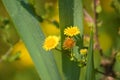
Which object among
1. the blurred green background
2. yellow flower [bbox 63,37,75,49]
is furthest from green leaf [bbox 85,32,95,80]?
the blurred green background

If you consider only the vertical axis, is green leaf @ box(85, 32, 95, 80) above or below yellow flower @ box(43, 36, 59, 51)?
below

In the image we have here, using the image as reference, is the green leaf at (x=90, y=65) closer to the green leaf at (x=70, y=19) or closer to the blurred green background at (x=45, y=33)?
the green leaf at (x=70, y=19)

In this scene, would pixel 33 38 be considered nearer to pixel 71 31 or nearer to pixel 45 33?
pixel 71 31

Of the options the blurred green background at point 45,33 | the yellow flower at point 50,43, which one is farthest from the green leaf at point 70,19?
the blurred green background at point 45,33

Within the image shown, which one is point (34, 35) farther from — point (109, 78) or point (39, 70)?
point (109, 78)

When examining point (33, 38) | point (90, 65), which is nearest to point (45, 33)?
point (33, 38)

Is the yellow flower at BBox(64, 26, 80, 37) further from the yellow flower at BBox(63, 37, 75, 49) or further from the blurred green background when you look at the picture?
the blurred green background

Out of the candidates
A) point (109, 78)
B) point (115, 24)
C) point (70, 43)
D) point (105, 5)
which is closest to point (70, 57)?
point (70, 43)
